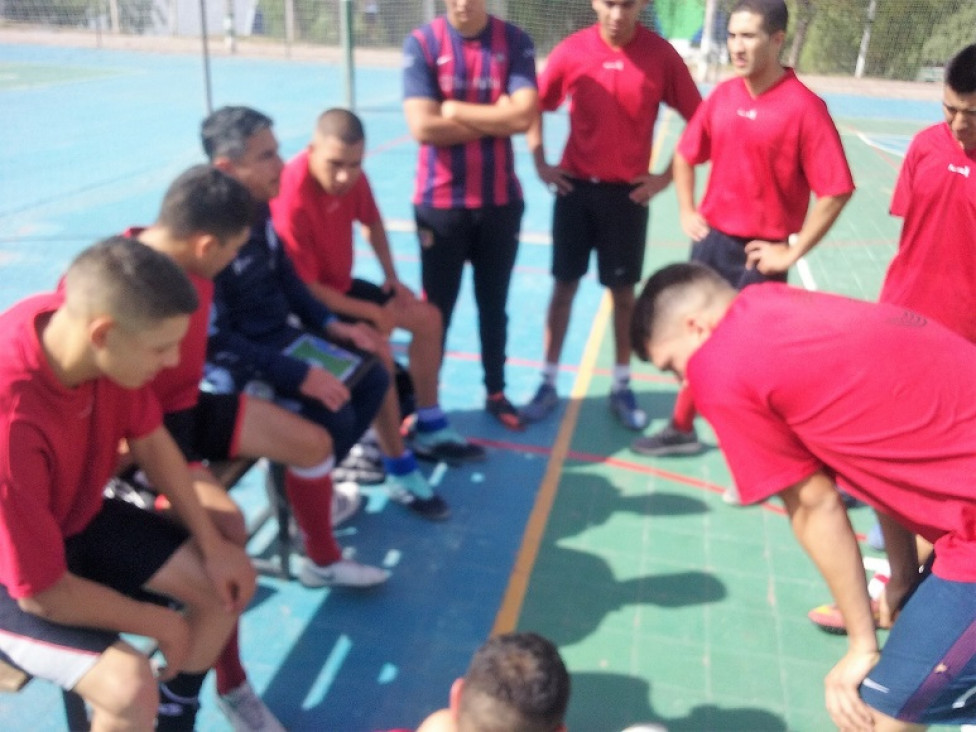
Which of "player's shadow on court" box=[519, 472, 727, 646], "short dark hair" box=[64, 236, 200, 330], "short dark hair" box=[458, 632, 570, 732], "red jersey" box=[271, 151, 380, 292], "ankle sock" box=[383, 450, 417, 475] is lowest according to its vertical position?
"player's shadow on court" box=[519, 472, 727, 646]

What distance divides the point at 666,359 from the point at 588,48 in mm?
2630

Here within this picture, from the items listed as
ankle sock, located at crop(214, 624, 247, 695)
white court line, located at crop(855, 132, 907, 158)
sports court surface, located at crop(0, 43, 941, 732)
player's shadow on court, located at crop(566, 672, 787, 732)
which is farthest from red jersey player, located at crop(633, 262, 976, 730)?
white court line, located at crop(855, 132, 907, 158)

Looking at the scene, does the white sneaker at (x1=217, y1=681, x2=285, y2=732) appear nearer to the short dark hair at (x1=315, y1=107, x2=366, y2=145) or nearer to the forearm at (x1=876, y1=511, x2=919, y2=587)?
the forearm at (x1=876, y1=511, x2=919, y2=587)

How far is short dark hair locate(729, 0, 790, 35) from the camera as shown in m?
3.35

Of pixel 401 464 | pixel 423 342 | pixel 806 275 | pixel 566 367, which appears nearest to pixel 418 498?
pixel 401 464

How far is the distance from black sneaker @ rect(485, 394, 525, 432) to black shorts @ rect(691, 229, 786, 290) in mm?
1273

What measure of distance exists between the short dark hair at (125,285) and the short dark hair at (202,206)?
61 centimetres

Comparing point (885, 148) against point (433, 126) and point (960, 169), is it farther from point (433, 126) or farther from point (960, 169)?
point (433, 126)

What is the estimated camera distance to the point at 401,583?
130 inches

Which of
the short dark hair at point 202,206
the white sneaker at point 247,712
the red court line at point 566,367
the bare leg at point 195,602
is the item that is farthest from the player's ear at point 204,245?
the red court line at point 566,367

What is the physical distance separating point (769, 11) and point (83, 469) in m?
2.94

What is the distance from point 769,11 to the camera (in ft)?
11.0

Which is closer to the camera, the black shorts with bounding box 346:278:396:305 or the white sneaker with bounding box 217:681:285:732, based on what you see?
the white sneaker with bounding box 217:681:285:732

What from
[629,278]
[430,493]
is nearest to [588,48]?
[629,278]
